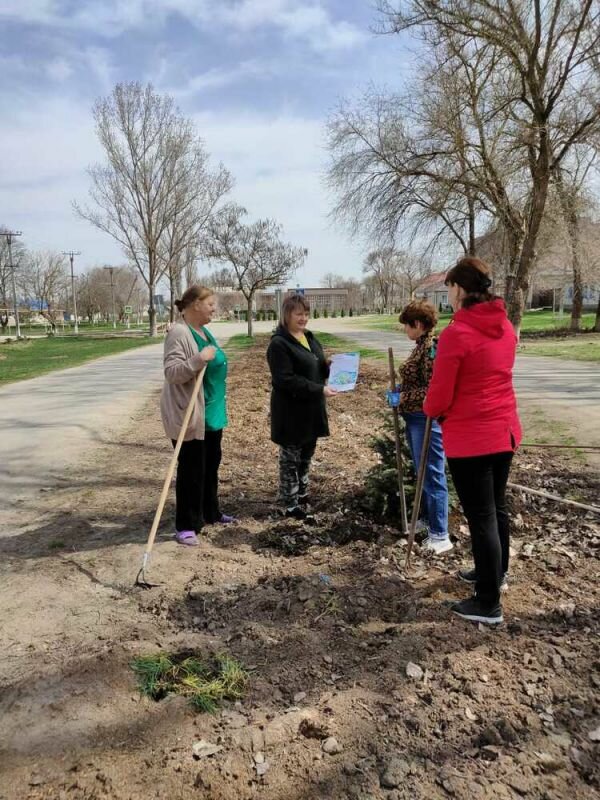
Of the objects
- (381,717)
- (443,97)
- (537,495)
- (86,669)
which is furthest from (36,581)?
(443,97)

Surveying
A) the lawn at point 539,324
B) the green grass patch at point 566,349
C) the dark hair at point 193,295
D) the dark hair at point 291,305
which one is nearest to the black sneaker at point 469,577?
the dark hair at point 291,305

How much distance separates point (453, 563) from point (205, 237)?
33.8 meters

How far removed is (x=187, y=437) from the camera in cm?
431

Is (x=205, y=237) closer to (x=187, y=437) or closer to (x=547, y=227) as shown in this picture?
(x=547, y=227)

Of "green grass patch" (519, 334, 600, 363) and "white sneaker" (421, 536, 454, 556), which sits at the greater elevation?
"green grass patch" (519, 334, 600, 363)

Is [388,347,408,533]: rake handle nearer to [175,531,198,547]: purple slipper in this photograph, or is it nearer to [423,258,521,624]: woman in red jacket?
[423,258,521,624]: woman in red jacket

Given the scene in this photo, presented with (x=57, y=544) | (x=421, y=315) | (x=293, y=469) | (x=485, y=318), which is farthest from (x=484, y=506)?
(x=57, y=544)

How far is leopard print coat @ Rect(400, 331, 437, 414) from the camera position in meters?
4.02

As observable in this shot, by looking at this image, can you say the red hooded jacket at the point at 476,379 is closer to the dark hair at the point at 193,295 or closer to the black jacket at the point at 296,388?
the black jacket at the point at 296,388

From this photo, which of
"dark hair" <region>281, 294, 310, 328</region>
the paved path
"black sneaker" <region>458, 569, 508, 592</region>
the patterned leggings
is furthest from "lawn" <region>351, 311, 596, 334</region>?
"black sneaker" <region>458, 569, 508, 592</region>

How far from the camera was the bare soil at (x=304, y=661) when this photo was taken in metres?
2.22

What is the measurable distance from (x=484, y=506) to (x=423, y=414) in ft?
3.50

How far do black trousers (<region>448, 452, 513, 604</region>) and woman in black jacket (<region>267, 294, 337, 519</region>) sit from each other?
1.63m

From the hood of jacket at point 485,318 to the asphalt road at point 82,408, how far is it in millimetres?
4702
